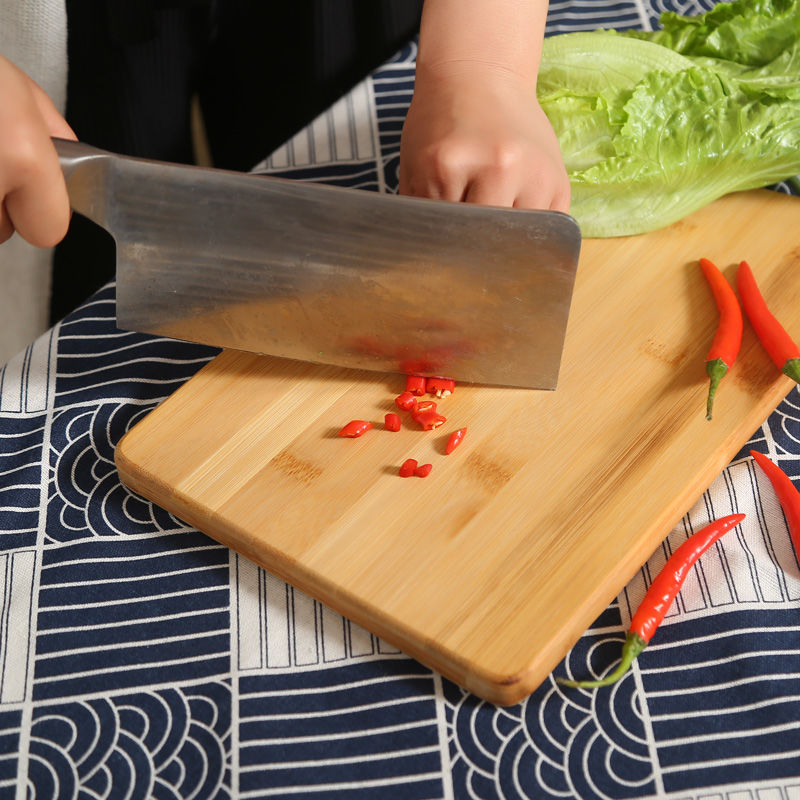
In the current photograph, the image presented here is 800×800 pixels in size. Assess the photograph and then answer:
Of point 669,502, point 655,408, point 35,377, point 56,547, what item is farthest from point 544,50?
point 56,547

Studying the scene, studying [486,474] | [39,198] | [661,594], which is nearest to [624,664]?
[661,594]

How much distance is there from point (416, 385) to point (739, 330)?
45cm

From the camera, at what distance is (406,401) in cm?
109

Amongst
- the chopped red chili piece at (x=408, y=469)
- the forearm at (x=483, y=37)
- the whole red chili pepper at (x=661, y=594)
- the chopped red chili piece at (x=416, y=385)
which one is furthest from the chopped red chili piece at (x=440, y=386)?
the forearm at (x=483, y=37)

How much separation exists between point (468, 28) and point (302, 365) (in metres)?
0.56

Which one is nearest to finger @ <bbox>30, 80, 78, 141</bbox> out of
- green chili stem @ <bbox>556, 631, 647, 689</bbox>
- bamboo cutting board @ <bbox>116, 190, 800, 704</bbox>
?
bamboo cutting board @ <bbox>116, 190, 800, 704</bbox>

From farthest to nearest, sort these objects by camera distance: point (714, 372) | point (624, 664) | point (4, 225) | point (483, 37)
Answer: point (483, 37)
point (714, 372)
point (4, 225)
point (624, 664)

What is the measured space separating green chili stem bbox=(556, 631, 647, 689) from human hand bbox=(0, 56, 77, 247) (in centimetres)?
75

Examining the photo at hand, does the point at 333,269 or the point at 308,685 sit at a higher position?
the point at 333,269

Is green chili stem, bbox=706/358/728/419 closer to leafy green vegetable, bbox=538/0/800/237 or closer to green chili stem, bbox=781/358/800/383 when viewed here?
green chili stem, bbox=781/358/800/383

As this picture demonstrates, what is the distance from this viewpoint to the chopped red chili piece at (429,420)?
1.06m

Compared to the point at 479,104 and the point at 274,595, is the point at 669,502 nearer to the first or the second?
the point at 274,595

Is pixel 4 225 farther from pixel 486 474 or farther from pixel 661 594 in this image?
pixel 661 594

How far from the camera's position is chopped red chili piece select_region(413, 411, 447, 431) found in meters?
1.06
